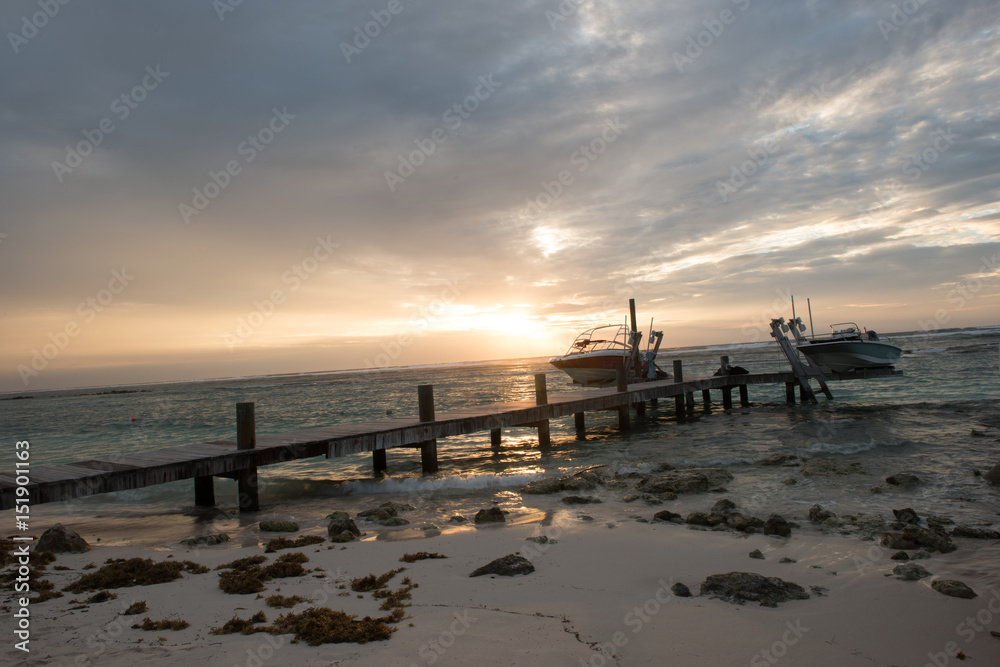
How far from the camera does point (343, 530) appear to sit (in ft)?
26.1

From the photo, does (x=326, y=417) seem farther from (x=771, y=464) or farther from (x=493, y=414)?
(x=771, y=464)

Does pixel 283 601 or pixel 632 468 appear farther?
pixel 632 468

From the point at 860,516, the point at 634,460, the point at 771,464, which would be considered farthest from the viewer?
the point at 634,460

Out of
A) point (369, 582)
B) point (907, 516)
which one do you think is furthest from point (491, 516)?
point (907, 516)

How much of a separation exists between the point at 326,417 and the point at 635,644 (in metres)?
31.1

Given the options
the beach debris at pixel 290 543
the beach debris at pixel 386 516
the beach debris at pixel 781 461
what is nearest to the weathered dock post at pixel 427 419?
the beach debris at pixel 386 516

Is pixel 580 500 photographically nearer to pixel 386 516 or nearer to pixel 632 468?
pixel 386 516

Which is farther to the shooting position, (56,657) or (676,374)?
(676,374)

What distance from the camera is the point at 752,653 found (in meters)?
4.16

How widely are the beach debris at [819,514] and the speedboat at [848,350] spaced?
19818 millimetres

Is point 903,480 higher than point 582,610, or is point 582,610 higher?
point 582,610

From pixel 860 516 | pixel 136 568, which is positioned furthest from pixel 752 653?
pixel 136 568

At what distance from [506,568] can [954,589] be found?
4242 mm
